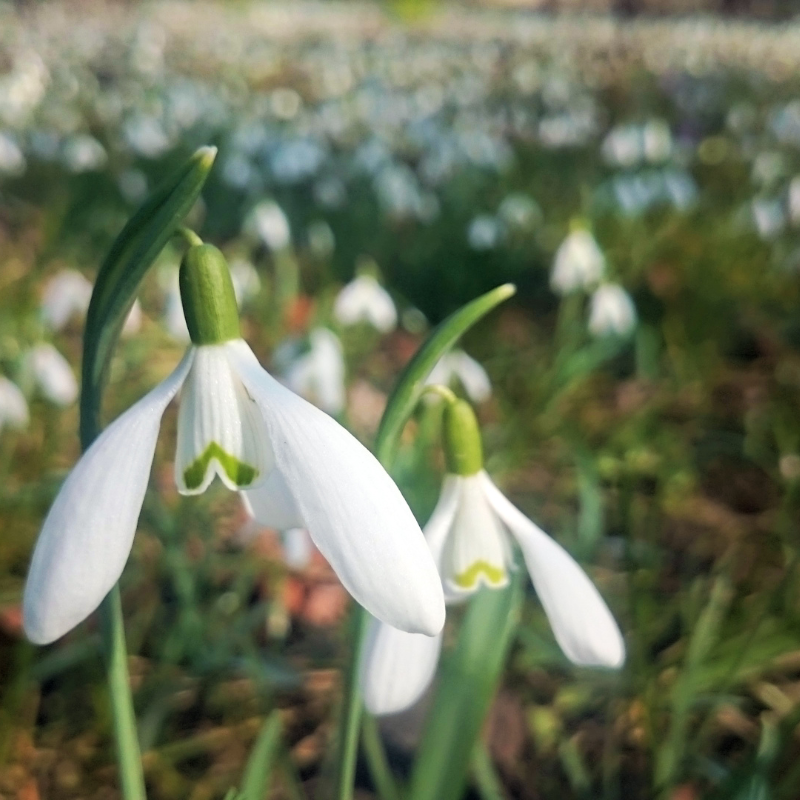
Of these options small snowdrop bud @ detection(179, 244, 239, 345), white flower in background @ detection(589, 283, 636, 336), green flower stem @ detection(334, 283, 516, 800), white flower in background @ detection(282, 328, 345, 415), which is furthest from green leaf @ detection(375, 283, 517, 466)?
white flower in background @ detection(589, 283, 636, 336)

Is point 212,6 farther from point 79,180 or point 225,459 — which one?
point 225,459

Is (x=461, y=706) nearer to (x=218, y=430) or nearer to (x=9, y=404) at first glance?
(x=218, y=430)

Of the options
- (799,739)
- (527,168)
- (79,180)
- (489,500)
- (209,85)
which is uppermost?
(209,85)

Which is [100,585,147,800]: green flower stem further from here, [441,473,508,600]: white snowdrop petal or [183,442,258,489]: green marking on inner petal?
[441,473,508,600]: white snowdrop petal

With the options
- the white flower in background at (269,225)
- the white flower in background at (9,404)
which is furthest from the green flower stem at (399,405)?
the white flower in background at (269,225)

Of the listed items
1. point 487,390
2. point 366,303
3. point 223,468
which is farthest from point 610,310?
point 223,468

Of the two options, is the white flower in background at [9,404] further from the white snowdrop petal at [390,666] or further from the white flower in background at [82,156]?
the white flower in background at [82,156]

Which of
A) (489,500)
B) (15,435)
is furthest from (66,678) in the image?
(489,500)
